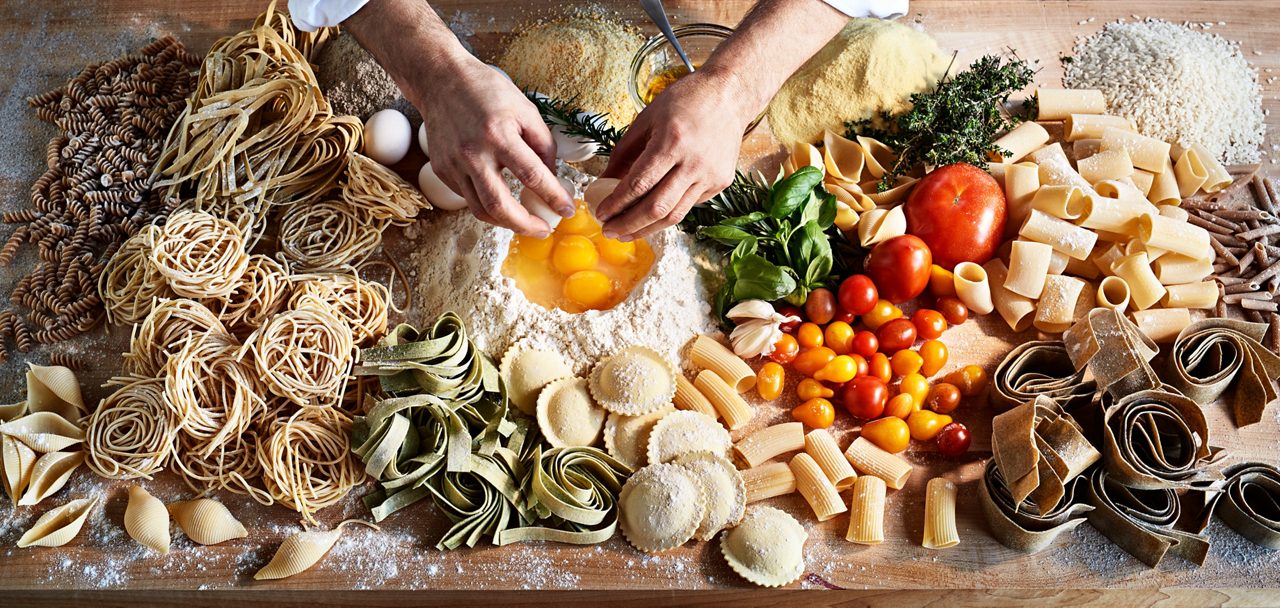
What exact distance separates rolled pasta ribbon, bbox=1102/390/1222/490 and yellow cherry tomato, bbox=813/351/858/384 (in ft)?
1.90

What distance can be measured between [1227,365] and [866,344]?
34.9 inches

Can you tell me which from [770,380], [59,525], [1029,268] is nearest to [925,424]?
[770,380]

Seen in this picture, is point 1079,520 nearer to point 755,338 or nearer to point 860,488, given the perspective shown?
point 860,488

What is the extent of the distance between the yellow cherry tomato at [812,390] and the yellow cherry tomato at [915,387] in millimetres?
178

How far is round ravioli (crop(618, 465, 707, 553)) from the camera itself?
2000 mm

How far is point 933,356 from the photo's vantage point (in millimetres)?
2264

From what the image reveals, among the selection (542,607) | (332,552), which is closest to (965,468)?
(542,607)

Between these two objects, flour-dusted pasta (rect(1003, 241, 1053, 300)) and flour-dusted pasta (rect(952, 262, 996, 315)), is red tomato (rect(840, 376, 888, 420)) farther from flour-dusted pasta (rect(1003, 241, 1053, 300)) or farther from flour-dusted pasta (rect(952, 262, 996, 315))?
flour-dusted pasta (rect(1003, 241, 1053, 300))

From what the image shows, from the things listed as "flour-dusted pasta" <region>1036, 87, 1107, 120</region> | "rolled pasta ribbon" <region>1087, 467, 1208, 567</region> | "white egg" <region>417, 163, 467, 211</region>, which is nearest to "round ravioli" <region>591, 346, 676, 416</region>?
"white egg" <region>417, 163, 467, 211</region>

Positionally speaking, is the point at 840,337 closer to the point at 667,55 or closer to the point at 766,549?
the point at 766,549

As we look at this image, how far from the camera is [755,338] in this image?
2.21 metres

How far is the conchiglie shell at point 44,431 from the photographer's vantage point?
2090mm

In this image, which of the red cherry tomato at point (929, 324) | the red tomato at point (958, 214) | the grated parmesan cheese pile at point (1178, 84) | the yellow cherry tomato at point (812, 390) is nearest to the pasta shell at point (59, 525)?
the yellow cherry tomato at point (812, 390)

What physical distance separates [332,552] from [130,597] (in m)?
0.49
